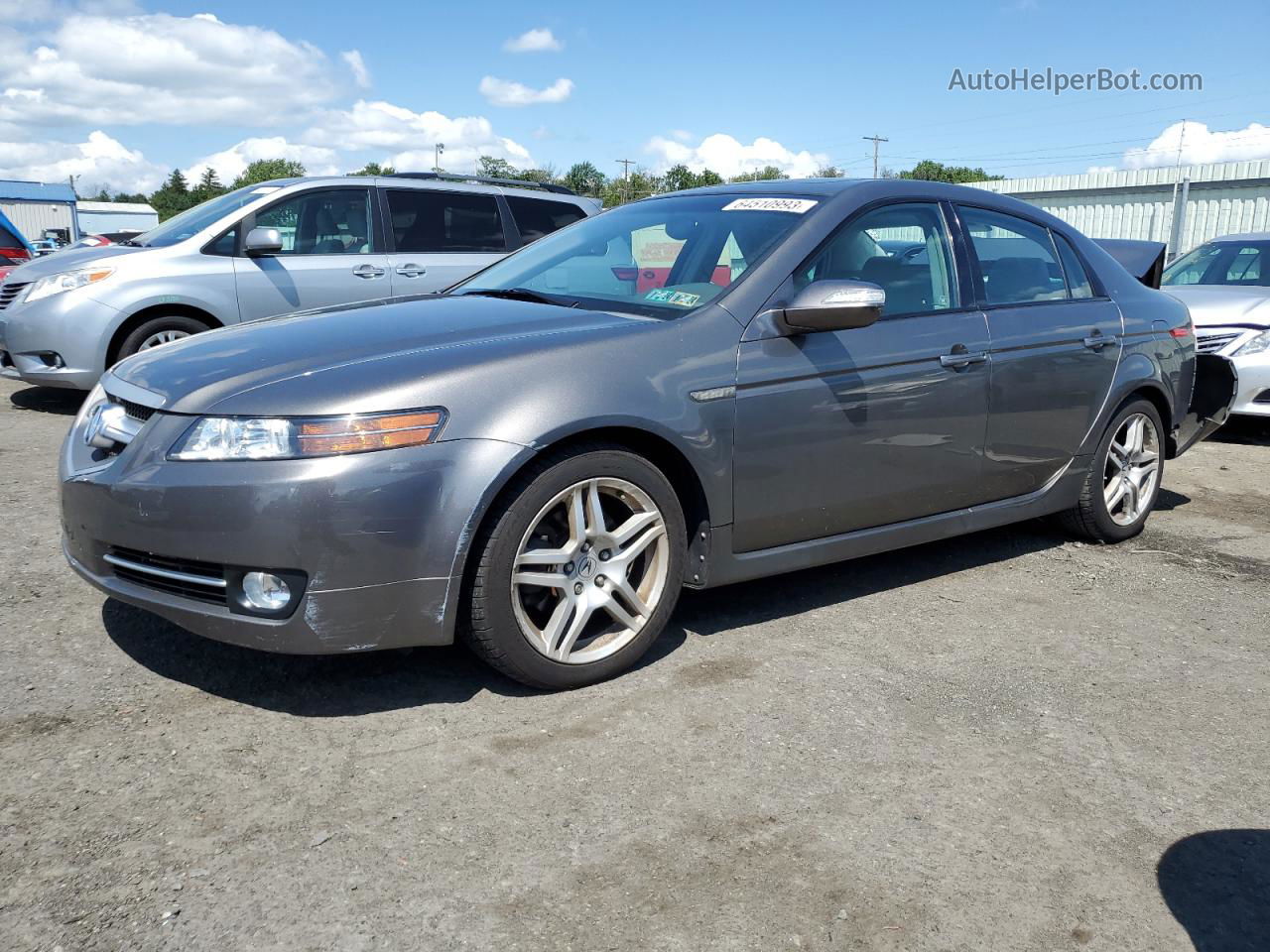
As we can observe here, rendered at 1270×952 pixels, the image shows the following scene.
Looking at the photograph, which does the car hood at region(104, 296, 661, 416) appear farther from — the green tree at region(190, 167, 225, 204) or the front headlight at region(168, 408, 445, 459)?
the green tree at region(190, 167, 225, 204)

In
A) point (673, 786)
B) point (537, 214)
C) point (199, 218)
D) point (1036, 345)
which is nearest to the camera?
point (673, 786)

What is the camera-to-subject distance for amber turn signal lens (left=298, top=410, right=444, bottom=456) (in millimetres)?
2943

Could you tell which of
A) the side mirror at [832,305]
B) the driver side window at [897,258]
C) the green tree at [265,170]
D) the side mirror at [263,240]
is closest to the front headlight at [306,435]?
the side mirror at [832,305]

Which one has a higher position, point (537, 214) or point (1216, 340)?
point (537, 214)

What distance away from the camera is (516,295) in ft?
13.7

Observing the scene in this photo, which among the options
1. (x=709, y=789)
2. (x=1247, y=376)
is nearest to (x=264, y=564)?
(x=709, y=789)

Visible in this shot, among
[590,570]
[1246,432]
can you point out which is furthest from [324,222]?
[1246,432]

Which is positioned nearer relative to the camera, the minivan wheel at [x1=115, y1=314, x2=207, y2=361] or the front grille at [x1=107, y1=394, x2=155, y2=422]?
the front grille at [x1=107, y1=394, x2=155, y2=422]

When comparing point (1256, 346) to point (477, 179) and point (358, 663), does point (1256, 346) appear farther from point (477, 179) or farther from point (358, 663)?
point (358, 663)

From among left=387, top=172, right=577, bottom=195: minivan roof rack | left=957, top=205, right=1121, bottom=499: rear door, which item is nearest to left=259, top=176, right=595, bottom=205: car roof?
left=387, top=172, right=577, bottom=195: minivan roof rack

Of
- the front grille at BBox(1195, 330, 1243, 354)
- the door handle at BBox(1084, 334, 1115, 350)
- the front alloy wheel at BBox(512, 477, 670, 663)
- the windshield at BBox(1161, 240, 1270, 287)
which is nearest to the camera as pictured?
the front alloy wheel at BBox(512, 477, 670, 663)

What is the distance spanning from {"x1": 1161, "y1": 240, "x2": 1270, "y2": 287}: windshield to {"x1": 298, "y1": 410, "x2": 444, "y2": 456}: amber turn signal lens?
27.7 ft

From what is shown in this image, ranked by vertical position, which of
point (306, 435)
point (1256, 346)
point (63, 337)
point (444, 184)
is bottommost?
point (1256, 346)

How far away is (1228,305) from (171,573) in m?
8.23
